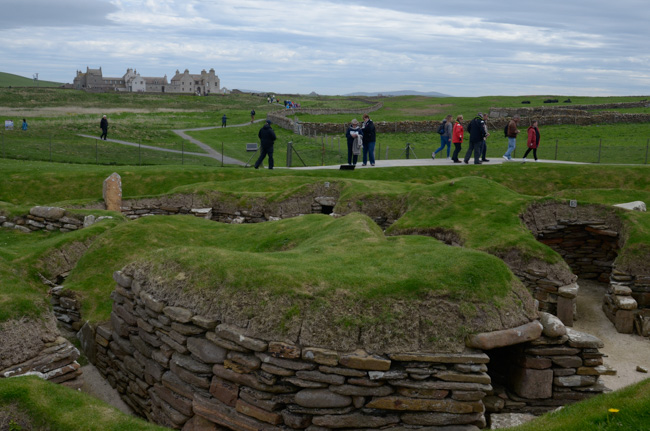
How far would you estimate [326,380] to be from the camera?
8.67 meters

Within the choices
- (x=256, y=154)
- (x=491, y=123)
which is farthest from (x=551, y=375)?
(x=491, y=123)

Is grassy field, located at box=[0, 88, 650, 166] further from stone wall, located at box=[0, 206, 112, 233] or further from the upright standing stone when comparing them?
stone wall, located at box=[0, 206, 112, 233]

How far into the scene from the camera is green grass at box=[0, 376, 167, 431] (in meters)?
7.96

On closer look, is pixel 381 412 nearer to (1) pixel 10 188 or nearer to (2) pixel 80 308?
(2) pixel 80 308

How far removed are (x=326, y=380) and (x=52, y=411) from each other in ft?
12.9

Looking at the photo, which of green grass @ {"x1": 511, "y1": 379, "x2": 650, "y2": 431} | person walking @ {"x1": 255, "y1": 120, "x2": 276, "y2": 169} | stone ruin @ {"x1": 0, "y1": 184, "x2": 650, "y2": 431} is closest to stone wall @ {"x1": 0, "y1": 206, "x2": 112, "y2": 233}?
stone ruin @ {"x1": 0, "y1": 184, "x2": 650, "y2": 431}

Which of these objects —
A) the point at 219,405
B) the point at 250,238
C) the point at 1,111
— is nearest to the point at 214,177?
the point at 250,238

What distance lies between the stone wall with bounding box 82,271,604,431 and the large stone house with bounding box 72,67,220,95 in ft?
554

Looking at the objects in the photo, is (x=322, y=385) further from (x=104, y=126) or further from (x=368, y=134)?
(x=104, y=126)

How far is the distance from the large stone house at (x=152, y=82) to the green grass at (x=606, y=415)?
17276 centimetres

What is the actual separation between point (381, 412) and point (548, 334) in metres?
3.36

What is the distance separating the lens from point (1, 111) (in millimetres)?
80750

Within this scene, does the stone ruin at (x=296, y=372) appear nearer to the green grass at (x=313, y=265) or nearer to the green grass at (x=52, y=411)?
the green grass at (x=313, y=265)

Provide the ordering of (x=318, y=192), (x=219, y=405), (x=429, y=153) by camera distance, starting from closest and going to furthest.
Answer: (x=219, y=405) < (x=318, y=192) < (x=429, y=153)
